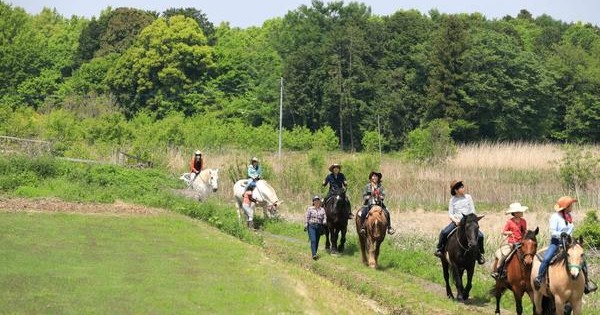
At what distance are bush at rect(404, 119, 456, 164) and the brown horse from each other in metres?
28.2

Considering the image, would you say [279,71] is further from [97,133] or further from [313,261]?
[313,261]

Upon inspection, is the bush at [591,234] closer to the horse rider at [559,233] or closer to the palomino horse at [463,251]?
the palomino horse at [463,251]

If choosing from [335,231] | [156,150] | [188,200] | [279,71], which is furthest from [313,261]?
[279,71]

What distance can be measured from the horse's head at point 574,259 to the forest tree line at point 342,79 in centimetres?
5655

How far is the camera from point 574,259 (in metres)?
14.1

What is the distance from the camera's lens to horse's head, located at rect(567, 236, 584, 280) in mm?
14023

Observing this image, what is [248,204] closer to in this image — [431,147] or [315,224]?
[315,224]

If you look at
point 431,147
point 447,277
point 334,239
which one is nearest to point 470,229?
point 447,277

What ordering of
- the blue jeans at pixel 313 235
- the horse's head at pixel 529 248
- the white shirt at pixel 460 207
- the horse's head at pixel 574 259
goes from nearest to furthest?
the horse's head at pixel 574 259
the horse's head at pixel 529 248
the white shirt at pixel 460 207
the blue jeans at pixel 313 235

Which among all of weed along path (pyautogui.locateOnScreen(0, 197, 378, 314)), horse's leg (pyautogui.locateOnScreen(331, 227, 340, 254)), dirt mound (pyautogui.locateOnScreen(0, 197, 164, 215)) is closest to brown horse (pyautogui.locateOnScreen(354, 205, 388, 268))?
horse's leg (pyautogui.locateOnScreen(331, 227, 340, 254))

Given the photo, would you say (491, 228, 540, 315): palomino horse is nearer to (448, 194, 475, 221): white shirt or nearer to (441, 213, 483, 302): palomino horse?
(441, 213, 483, 302): palomino horse

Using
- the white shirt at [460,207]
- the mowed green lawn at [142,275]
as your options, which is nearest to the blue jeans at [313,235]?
the mowed green lawn at [142,275]

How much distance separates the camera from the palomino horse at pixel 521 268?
51.3ft

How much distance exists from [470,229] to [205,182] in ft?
49.7
